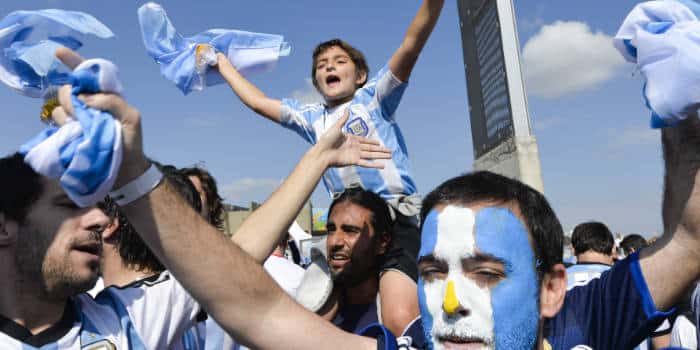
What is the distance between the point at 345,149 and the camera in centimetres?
209

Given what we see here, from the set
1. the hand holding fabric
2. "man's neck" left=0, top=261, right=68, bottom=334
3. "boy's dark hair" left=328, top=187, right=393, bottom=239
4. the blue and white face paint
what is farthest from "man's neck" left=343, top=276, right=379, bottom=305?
the hand holding fabric

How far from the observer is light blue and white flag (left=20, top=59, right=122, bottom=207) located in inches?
46.4

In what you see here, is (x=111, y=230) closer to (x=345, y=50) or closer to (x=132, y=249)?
(x=132, y=249)

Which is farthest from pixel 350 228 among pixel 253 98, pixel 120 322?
pixel 120 322

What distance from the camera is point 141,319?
1.91m

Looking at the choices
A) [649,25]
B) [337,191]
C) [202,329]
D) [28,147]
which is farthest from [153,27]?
[649,25]

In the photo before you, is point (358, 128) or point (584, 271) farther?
point (584, 271)

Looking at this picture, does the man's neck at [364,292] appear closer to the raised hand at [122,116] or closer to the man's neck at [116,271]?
the man's neck at [116,271]

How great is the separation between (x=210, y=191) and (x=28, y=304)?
5.35ft

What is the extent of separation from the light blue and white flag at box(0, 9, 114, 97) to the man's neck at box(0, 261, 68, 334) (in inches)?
24.6

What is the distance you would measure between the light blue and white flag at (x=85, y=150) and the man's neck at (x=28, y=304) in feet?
2.58

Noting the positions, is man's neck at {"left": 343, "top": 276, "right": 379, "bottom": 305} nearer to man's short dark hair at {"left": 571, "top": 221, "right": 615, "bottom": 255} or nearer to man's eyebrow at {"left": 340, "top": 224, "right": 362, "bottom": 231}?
man's eyebrow at {"left": 340, "top": 224, "right": 362, "bottom": 231}

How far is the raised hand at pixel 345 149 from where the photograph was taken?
6.63 feet

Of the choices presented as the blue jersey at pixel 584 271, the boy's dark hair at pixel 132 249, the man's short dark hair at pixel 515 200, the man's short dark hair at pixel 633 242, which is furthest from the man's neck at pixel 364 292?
the man's short dark hair at pixel 633 242
